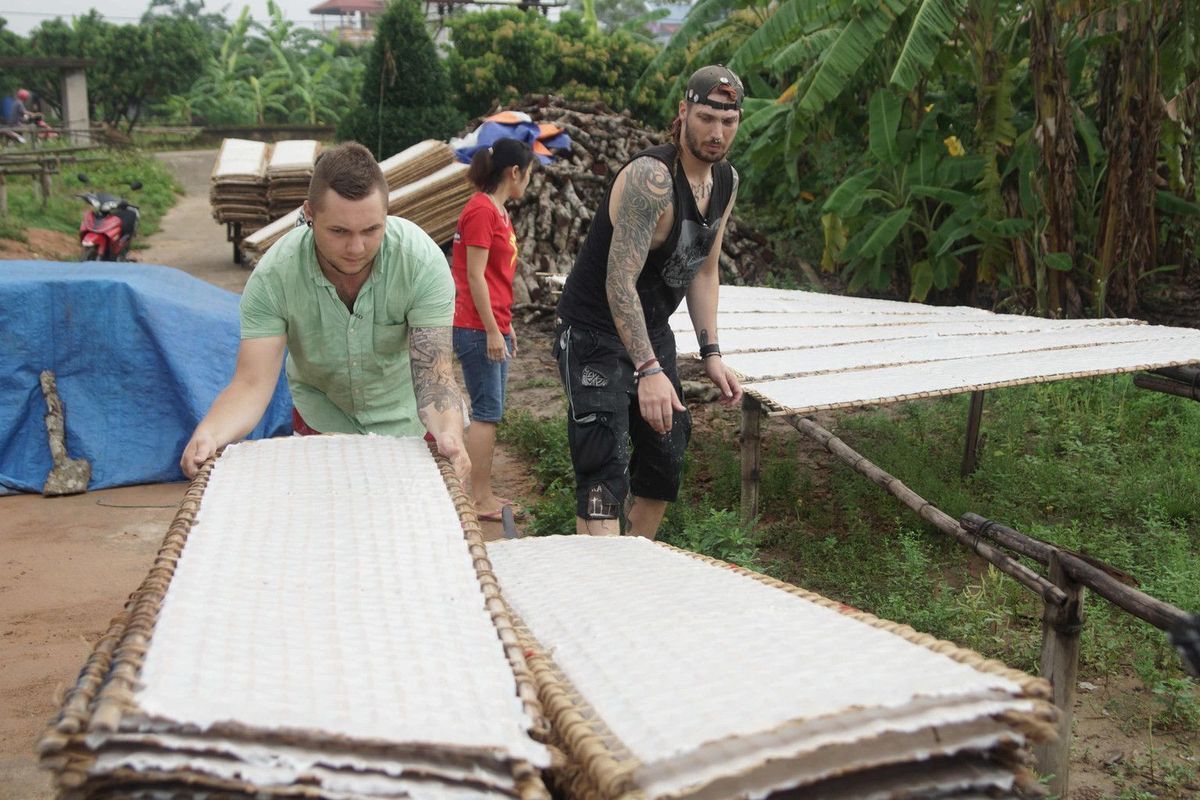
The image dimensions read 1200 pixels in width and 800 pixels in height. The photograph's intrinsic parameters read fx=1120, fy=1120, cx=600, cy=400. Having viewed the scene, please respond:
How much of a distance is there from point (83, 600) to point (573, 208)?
7777 mm

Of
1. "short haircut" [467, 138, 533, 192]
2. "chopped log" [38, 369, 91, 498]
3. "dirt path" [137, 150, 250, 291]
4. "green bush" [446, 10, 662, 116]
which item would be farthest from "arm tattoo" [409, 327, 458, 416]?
"green bush" [446, 10, 662, 116]

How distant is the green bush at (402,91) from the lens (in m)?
15.0

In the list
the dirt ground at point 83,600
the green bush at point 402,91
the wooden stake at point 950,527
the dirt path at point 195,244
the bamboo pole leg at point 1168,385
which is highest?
the green bush at point 402,91

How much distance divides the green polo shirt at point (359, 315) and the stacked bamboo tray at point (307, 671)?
3.23ft

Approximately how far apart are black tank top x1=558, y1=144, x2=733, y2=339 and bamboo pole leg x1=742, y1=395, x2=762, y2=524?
160 centimetres

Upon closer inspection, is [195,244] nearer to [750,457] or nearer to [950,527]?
[750,457]

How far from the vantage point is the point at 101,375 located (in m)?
6.93

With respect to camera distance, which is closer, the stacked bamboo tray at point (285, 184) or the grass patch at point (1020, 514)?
the grass patch at point (1020, 514)

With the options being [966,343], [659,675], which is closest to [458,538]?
[659,675]

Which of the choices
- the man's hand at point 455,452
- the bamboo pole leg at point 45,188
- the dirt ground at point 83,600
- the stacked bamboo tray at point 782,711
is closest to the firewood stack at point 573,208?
the dirt ground at point 83,600

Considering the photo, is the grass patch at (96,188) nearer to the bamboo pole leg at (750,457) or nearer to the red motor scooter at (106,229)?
the red motor scooter at (106,229)

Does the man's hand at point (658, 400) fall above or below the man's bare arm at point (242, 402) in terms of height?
below

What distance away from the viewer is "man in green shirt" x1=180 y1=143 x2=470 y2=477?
2.76m

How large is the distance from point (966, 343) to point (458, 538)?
386 centimetres
